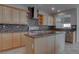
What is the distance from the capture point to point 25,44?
193 centimetres

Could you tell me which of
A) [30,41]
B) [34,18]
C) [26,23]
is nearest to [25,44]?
[30,41]

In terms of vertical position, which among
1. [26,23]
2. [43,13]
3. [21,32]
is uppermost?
[43,13]

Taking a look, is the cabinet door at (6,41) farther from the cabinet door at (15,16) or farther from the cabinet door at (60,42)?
the cabinet door at (60,42)

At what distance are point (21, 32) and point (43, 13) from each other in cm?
57

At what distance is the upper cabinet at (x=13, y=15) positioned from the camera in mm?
1914

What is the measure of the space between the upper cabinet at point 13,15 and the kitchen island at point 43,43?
0.36m

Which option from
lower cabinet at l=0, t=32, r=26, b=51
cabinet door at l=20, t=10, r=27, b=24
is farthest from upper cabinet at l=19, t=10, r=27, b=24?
lower cabinet at l=0, t=32, r=26, b=51

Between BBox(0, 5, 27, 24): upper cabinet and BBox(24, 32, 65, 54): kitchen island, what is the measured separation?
359 millimetres

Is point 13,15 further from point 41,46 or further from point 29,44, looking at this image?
point 41,46

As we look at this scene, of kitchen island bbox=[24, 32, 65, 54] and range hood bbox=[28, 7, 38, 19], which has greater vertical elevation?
range hood bbox=[28, 7, 38, 19]

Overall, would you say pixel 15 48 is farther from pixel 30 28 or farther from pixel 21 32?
pixel 30 28

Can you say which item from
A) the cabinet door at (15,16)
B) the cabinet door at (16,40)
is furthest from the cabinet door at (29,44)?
the cabinet door at (15,16)

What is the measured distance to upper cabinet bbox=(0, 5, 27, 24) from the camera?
6.28 feet

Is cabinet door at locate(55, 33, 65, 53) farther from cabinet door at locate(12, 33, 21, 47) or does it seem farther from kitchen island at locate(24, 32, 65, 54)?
cabinet door at locate(12, 33, 21, 47)
